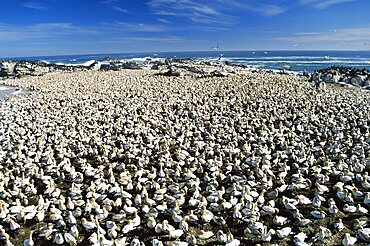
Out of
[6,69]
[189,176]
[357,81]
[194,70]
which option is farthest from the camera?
[6,69]

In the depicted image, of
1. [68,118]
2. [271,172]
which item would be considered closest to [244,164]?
[271,172]

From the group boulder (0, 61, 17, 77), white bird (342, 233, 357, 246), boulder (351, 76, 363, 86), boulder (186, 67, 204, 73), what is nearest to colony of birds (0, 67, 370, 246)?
white bird (342, 233, 357, 246)

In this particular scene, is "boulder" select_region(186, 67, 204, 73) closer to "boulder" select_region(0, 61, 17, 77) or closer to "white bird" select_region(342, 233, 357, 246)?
"boulder" select_region(0, 61, 17, 77)

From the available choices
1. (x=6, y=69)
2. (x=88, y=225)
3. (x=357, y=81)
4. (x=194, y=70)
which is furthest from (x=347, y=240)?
(x=6, y=69)

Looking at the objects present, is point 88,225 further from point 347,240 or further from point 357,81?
point 357,81

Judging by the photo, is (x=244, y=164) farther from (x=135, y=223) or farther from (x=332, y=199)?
(x=135, y=223)

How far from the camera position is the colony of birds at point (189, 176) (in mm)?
7613

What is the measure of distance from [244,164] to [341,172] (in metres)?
2.87

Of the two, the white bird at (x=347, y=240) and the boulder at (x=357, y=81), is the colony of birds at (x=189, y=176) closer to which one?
the white bird at (x=347, y=240)

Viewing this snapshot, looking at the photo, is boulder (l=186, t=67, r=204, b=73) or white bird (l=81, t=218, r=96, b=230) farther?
boulder (l=186, t=67, r=204, b=73)

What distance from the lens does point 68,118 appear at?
720 inches

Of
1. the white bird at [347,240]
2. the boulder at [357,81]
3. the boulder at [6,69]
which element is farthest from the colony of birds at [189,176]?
the boulder at [6,69]

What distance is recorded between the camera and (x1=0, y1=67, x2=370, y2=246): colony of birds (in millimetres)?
7613

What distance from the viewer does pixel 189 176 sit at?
396 inches
